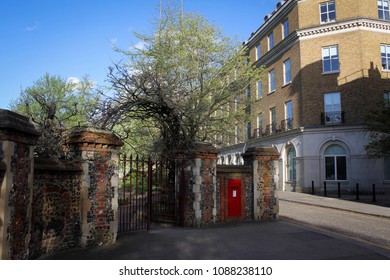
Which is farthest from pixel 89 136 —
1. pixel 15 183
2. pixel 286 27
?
pixel 286 27

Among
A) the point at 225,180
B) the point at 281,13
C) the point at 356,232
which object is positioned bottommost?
the point at 356,232

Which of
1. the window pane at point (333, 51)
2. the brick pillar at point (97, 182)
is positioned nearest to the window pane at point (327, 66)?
the window pane at point (333, 51)

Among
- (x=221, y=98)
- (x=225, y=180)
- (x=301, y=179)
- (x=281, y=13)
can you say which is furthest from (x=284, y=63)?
(x=225, y=180)

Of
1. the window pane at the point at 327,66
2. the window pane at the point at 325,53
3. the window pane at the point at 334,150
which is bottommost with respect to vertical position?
the window pane at the point at 334,150

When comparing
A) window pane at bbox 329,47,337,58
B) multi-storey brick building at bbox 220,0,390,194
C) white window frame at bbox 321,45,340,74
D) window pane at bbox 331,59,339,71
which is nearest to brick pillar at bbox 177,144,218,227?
multi-storey brick building at bbox 220,0,390,194

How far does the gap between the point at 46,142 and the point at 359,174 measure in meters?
22.3

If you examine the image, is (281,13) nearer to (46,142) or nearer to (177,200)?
(177,200)

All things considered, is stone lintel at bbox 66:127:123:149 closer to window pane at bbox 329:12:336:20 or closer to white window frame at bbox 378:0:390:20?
window pane at bbox 329:12:336:20

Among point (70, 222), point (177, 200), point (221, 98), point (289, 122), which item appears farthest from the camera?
point (289, 122)

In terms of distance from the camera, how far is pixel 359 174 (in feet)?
74.9

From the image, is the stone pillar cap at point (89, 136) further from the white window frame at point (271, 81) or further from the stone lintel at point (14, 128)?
the white window frame at point (271, 81)

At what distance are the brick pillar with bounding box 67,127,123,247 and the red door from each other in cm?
444

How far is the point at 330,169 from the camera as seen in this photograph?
23.8 metres

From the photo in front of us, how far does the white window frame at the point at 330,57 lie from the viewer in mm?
24359
